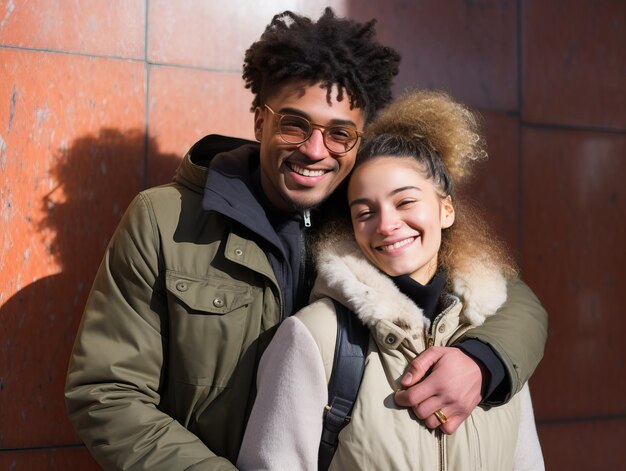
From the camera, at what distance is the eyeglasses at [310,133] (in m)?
2.54

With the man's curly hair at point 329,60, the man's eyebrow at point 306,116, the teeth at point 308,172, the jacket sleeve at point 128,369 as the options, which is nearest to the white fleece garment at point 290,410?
the jacket sleeve at point 128,369

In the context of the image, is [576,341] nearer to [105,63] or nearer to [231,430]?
[231,430]

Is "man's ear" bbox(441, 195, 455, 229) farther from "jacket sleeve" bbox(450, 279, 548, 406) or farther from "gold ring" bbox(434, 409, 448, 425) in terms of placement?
"gold ring" bbox(434, 409, 448, 425)

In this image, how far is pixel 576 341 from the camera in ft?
12.7

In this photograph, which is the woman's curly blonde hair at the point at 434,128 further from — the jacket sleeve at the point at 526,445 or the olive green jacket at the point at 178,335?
the jacket sleeve at the point at 526,445

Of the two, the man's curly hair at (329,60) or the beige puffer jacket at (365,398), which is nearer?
the beige puffer jacket at (365,398)

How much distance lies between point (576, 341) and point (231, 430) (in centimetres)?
210

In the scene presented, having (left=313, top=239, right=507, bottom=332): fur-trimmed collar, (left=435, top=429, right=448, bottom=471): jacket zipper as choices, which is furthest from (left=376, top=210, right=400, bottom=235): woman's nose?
(left=435, top=429, right=448, bottom=471): jacket zipper

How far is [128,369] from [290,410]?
0.58 metres

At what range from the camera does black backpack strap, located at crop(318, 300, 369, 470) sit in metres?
2.16

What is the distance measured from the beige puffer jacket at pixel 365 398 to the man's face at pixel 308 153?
10.9 inches

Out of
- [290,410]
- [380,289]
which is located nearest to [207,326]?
[290,410]

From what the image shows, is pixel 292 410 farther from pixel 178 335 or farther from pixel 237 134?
pixel 237 134

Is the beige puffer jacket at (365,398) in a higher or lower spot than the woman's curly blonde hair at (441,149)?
lower
